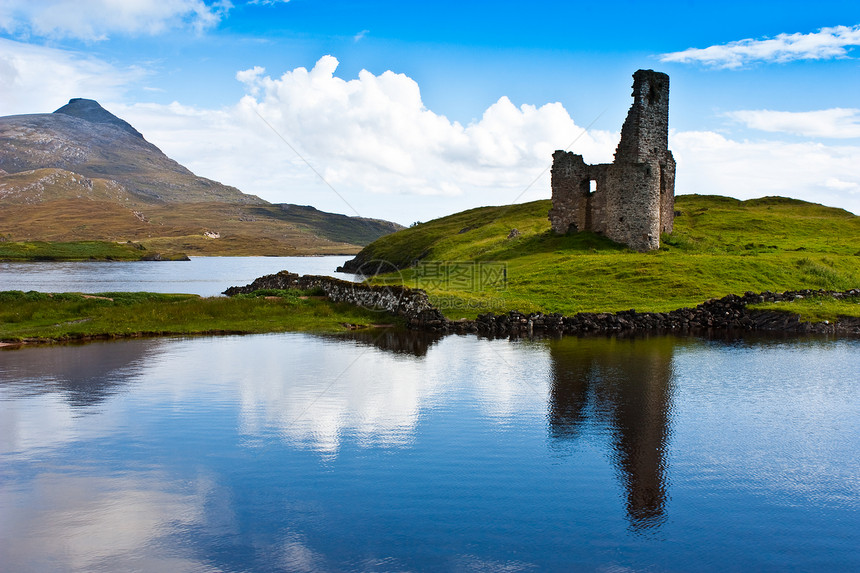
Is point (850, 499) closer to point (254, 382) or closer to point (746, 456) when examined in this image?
point (746, 456)

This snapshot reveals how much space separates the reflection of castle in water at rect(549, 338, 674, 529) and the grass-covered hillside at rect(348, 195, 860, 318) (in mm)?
9522

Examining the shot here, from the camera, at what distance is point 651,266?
4256 centimetres

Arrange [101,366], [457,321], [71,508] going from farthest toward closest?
[457,321] → [101,366] → [71,508]

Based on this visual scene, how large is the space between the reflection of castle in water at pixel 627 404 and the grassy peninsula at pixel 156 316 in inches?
596

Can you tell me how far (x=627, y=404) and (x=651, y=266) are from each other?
87.1ft

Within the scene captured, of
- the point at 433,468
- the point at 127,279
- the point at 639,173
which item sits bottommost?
the point at 433,468

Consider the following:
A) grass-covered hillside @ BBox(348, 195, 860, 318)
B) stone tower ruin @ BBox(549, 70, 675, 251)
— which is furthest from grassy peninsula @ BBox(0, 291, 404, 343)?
stone tower ruin @ BBox(549, 70, 675, 251)

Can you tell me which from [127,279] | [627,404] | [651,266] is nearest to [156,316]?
[627,404]

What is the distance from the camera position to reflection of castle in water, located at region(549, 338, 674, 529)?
1238 cm

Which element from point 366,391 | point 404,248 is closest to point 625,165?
point 366,391

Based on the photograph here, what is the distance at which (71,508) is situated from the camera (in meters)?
11.4

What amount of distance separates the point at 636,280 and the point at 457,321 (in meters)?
12.9

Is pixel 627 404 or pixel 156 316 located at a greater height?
pixel 156 316

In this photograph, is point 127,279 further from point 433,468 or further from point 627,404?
point 433,468
